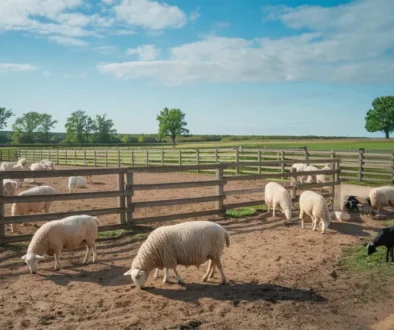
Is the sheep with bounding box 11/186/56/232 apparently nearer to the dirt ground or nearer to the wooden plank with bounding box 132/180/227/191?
the dirt ground

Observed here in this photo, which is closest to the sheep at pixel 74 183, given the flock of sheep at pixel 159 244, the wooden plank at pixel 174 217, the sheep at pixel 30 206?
the sheep at pixel 30 206

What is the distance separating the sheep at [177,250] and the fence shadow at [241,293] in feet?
0.74

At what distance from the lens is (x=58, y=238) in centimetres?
636

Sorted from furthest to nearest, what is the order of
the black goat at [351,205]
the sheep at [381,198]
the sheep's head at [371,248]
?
the black goat at [351,205]
the sheep at [381,198]
the sheep's head at [371,248]

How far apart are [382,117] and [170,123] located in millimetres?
43969

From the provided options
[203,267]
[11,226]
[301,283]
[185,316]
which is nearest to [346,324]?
[301,283]

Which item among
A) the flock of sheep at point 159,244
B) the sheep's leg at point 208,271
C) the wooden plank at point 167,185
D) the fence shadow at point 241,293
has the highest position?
the wooden plank at point 167,185

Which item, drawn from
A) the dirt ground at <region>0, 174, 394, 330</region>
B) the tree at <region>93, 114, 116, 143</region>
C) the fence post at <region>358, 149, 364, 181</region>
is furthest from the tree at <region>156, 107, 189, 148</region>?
the dirt ground at <region>0, 174, 394, 330</region>

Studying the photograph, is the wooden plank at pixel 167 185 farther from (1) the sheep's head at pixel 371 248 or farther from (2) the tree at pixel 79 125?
(2) the tree at pixel 79 125

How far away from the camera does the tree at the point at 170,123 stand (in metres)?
68.4

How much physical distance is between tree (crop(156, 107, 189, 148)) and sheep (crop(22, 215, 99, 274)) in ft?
203

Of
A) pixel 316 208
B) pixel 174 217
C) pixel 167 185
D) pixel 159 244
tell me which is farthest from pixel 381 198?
pixel 159 244

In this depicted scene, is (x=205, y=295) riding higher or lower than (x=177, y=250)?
lower

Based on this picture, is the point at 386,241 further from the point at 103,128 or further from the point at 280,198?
the point at 103,128
